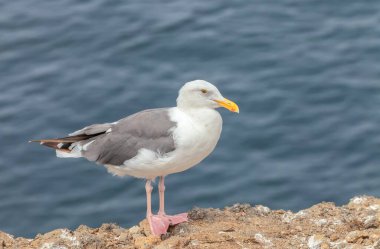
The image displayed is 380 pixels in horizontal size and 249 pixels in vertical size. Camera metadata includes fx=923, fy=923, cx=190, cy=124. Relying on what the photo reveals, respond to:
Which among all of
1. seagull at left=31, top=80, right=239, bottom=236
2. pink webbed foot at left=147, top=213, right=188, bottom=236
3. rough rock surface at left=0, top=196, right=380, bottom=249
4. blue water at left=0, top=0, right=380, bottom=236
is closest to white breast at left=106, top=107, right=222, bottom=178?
seagull at left=31, top=80, right=239, bottom=236

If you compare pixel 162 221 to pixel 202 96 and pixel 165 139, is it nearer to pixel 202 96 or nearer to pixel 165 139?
pixel 165 139

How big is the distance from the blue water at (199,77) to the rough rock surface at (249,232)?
7749 mm

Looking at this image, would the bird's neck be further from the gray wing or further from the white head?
the gray wing

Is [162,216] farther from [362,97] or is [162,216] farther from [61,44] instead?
[61,44]

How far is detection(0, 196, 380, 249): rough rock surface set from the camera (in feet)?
30.7

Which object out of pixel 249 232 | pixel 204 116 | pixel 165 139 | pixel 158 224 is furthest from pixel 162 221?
pixel 204 116

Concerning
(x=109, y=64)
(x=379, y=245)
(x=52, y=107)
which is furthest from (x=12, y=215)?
(x=379, y=245)

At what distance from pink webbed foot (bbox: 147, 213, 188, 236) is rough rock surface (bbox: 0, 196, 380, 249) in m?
0.07

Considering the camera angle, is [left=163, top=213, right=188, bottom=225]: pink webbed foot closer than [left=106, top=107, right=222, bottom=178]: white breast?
No

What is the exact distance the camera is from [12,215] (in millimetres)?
19000

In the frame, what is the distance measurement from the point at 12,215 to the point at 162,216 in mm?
9245

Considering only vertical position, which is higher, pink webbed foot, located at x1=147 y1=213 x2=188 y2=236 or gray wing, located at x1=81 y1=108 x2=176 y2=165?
gray wing, located at x1=81 y1=108 x2=176 y2=165

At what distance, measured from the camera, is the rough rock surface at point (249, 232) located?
9344mm

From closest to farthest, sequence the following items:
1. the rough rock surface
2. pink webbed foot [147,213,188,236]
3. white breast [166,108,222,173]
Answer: the rough rock surface, white breast [166,108,222,173], pink webbed foot [147,213,188,236]
